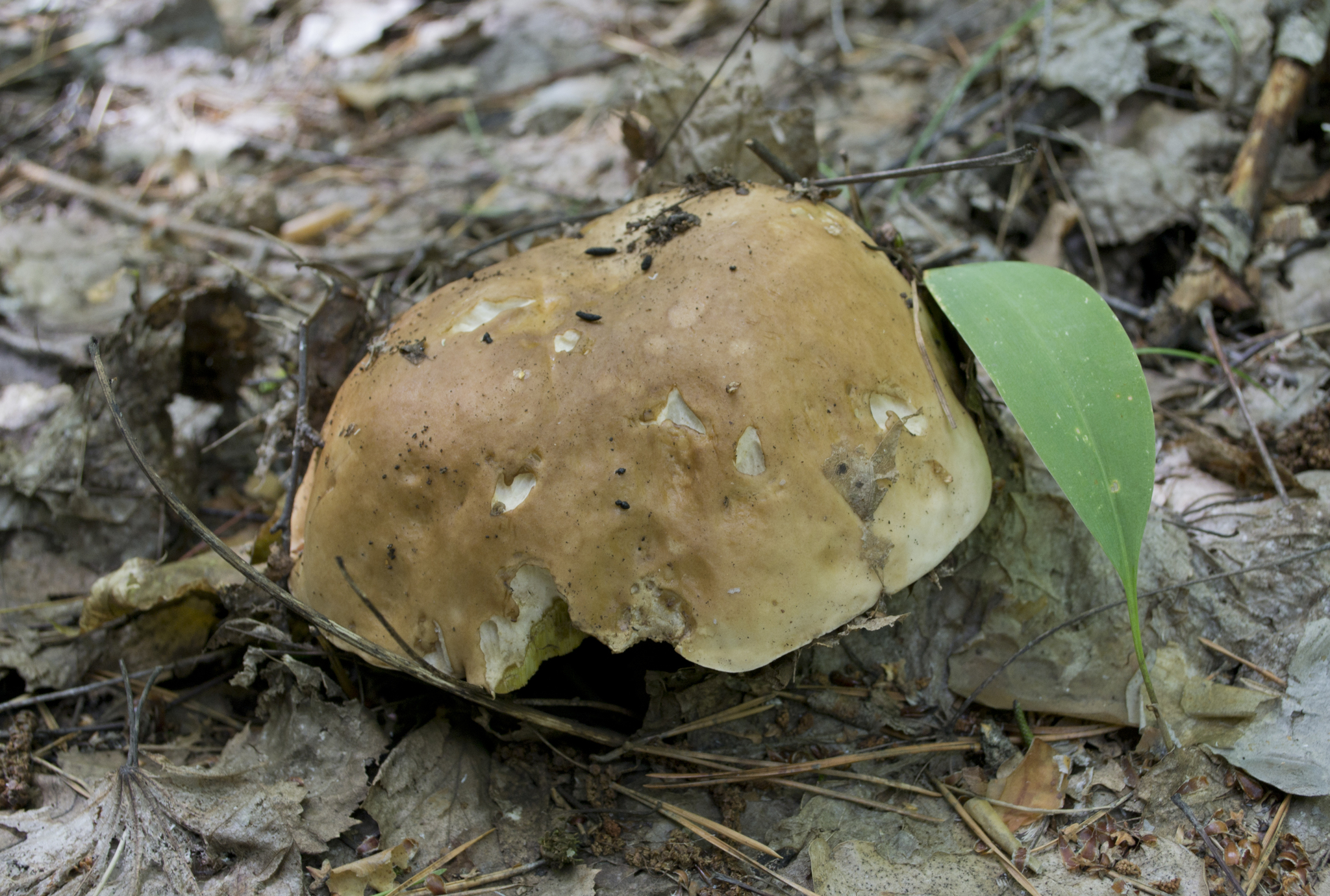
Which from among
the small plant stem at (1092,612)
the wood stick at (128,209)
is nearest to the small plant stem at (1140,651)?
the small plant stem at (1092,612)

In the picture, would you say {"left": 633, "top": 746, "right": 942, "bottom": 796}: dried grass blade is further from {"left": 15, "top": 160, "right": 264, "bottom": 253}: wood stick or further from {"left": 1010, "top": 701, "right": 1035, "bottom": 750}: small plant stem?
{"left": 15, "top": 160, "right": 264, "bottom": 253}: wood stick

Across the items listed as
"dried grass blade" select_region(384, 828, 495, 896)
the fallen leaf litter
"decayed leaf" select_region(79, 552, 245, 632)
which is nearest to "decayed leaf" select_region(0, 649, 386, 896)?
the fallen leaf litter

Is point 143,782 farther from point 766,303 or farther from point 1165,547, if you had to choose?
point 1165,547

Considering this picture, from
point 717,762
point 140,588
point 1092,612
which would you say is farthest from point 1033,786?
point 140,588

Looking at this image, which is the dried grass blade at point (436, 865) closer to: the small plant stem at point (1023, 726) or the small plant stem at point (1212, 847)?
the small plant stem at point (1023, 726)

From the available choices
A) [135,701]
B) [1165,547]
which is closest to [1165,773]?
[1165,547]

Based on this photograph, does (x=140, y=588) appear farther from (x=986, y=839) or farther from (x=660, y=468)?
(x=986, y=839)
